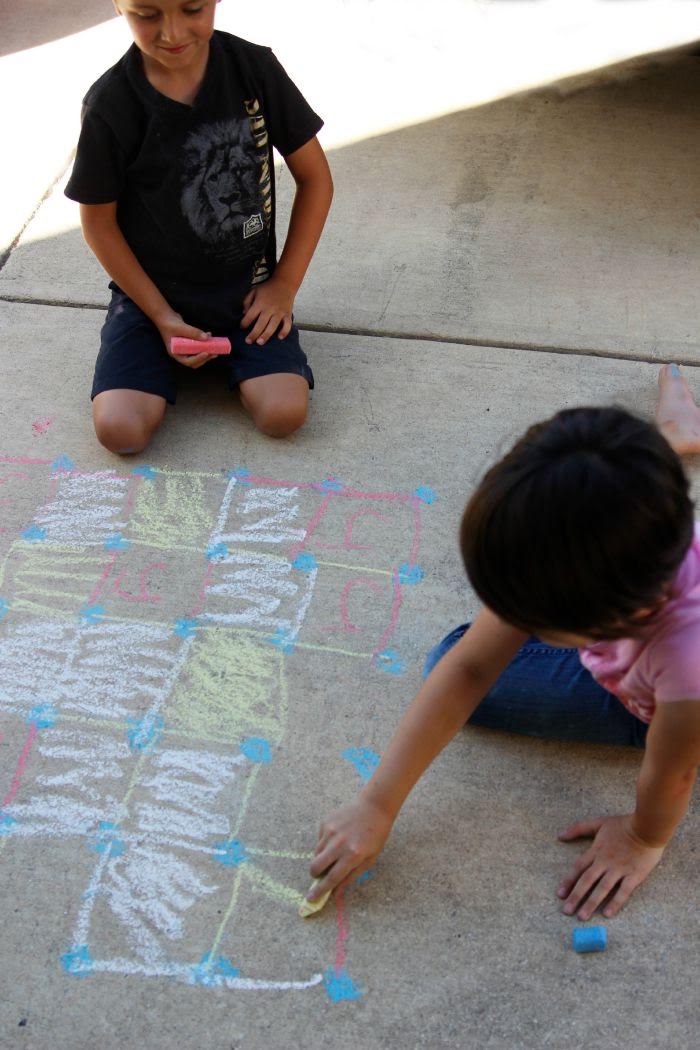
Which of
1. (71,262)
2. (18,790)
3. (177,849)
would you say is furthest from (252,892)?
(71,262)

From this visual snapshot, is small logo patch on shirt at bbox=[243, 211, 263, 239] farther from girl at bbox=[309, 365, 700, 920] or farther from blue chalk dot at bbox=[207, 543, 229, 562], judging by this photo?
girl at bbox=[309, 365, 700, 920]

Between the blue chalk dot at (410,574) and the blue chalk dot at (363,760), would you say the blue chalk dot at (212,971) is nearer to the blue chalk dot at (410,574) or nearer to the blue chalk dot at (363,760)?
the blue chalk dot at (363,760)

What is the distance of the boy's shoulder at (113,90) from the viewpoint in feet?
6.84

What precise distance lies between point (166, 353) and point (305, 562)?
638 millimetres

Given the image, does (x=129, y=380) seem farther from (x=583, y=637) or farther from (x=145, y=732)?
(x=583, y=637)

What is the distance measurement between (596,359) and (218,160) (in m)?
0.95

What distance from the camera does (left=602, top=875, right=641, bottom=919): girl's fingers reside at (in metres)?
1.55

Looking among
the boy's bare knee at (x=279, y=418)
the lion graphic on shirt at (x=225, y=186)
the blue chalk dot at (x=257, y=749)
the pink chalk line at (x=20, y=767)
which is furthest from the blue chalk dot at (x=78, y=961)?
the lion graphic on shirt at (x=225, y=186)

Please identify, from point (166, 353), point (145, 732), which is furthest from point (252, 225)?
point (145, 732)

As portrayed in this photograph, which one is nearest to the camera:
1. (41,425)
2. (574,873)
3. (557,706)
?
(574,873)

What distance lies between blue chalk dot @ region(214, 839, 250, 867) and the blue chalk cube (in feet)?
1.60

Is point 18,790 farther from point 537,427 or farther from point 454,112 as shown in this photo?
point 454,112

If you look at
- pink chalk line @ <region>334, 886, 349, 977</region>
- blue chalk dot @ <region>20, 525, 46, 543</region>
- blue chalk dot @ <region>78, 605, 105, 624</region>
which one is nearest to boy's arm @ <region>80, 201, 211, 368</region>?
blue chalk dot @ <region>20, 525, 46, 543</region>

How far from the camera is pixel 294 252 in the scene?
2414 mm
